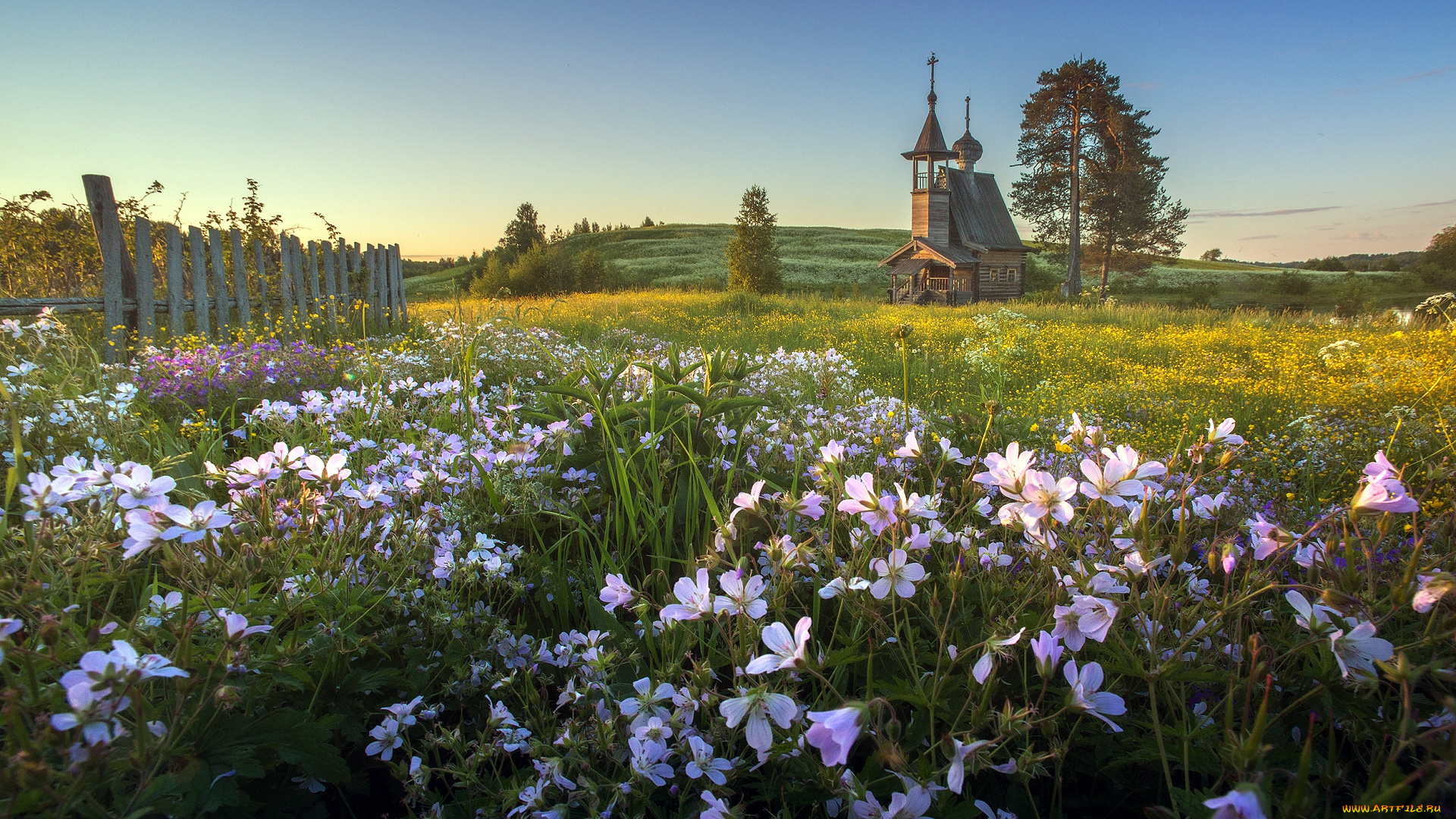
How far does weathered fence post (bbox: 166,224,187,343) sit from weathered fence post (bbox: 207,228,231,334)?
1.25 feet

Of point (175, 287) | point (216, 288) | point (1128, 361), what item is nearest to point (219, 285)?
point (216, 288)

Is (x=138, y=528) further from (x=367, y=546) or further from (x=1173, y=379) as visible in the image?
(x=1173, y=379)

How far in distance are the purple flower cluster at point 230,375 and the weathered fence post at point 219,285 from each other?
3.09 m

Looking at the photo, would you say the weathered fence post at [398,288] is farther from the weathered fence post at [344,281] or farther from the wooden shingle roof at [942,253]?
the wooden shingle roof at [942,253]

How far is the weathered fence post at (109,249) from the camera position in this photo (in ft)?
21.7

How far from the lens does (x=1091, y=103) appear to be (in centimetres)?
2898

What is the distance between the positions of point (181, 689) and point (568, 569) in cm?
119

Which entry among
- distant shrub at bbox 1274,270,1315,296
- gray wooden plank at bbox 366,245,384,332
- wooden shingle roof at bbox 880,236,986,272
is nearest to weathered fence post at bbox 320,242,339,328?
gray wooden plank at bbox 366,245,384,332

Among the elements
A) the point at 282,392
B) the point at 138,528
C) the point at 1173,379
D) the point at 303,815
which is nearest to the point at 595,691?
the point at 303,815

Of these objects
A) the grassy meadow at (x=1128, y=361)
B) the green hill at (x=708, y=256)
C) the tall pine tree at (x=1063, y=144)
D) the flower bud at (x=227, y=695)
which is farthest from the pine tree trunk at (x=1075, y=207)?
the flower bud at (x=227, y=695)

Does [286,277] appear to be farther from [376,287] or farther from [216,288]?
[376,287]

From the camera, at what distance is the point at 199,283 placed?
7.70 meters

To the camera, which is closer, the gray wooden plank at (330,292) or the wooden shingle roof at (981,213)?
the gray wooden plank at (330,292)

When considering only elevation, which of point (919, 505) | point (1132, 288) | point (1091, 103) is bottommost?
point (919, 505)
